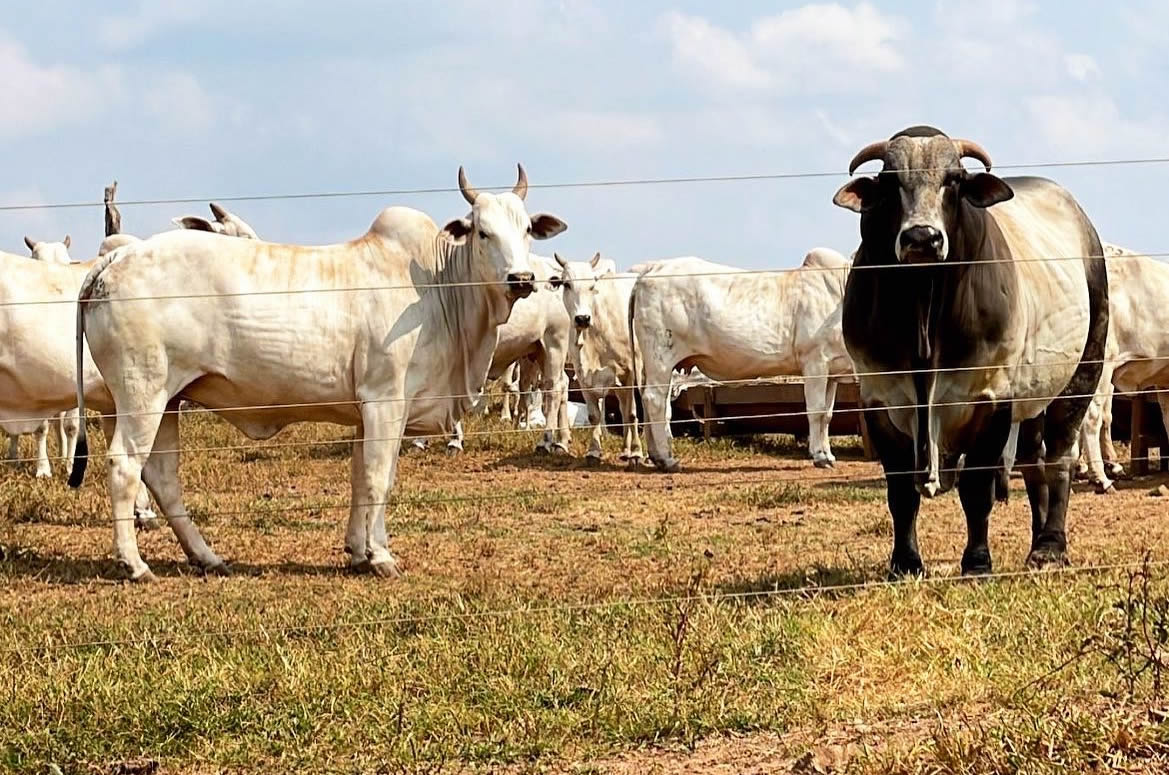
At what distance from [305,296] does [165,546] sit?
86.1 inches

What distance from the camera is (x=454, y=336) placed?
965cm

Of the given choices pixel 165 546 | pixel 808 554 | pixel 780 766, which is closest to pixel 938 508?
pixel 808 554

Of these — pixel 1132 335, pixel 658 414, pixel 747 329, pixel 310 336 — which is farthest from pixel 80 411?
pixel 747 329

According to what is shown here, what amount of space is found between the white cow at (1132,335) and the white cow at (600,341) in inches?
221

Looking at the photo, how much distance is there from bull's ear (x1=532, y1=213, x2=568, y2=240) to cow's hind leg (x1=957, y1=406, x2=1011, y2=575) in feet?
10.3

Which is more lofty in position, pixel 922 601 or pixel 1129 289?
pixel 1129 289

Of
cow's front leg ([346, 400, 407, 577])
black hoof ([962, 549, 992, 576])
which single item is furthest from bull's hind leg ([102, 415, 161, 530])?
black hoof ([962, 549, 992, 576])

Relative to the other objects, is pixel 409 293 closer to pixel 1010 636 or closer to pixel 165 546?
pixel 165 546

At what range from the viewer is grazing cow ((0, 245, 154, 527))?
1033cm

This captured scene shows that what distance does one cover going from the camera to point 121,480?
358 inches

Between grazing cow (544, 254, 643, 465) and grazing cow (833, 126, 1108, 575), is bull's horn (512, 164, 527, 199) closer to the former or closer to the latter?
grazing cow (833, 126, 1108, 575)

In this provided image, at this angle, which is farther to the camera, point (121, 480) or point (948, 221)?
point (121, 480)

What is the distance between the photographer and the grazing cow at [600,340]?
17858 mm

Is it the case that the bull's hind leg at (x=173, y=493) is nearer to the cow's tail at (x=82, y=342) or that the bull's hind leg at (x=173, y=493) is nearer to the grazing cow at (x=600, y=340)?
the cow's tail at (x=82, y=342)
